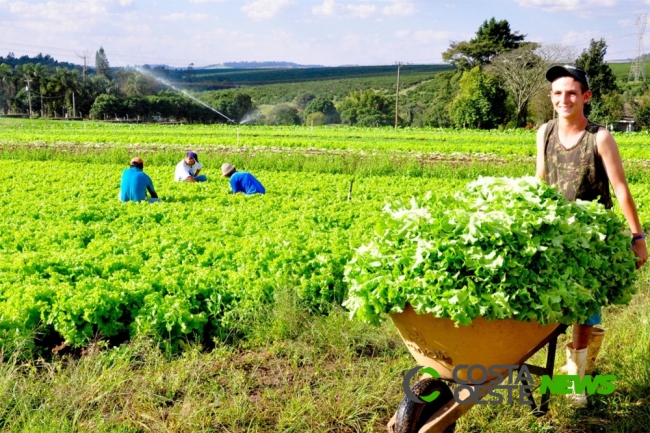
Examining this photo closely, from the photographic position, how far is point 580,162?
411 centimetres

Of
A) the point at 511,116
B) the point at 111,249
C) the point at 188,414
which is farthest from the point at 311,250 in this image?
the point at 511,116

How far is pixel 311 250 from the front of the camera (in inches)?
292

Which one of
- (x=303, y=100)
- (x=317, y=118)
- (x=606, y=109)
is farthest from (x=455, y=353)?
(x=303, y=100)

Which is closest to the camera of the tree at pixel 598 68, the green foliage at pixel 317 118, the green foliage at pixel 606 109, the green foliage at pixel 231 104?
the green foliage at pixel 606 109

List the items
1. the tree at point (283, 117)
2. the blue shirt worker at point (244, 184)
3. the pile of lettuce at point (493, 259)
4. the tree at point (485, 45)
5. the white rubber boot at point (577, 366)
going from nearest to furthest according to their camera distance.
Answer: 1. the pile of lettuce at point (493, 259)
2. the white rubber boot at point (577, 366)
3. the blue shirt worker at point (244, 184)
4. the tree at point (485, 45)
5. the tree at point (283, 117)

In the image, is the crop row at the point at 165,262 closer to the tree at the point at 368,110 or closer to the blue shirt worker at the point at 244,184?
the blue shirt worker at the point at 244,184

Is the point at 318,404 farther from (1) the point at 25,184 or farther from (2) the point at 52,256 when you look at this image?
(1) the point at 25,184

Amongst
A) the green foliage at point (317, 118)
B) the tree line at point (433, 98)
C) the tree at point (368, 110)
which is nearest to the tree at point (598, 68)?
the tree line at point (433, 98)

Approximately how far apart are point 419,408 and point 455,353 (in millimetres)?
461

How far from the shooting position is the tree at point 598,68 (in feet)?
217

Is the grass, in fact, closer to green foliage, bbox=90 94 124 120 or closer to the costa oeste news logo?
the costa oeste news logo

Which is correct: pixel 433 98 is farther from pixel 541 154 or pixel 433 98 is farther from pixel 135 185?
pixel 541 154

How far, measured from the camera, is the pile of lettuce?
3.16m

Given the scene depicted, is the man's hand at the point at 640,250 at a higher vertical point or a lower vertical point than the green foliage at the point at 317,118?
A: lower
